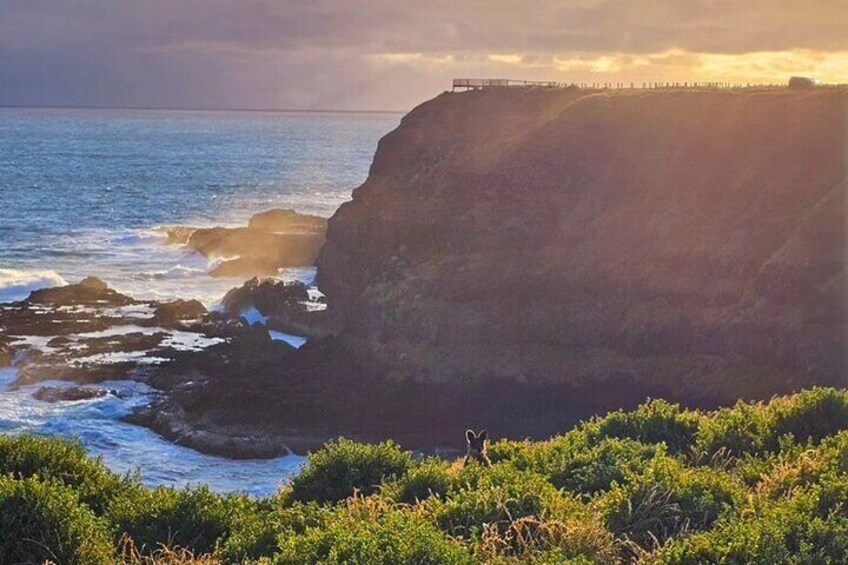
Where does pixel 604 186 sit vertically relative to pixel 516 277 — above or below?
above

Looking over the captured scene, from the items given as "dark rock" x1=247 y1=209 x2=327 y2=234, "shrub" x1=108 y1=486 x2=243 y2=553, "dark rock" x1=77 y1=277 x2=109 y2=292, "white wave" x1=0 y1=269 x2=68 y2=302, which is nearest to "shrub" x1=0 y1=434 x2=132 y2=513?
"shrub" x1=108 y1=486 x2=243 y2=553

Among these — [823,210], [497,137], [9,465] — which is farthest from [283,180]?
[9,465]

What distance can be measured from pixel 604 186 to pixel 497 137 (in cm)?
1043

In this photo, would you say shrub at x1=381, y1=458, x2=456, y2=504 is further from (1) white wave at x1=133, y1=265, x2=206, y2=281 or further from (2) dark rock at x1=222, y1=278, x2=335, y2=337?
(1) white wave at x1=133, y1=265, x2=206, y2=281

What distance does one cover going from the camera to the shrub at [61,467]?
12.4 metres

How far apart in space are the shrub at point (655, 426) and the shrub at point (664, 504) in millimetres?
3875

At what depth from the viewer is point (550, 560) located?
26.7ft

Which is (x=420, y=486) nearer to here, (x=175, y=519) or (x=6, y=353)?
(x=175, y=519)

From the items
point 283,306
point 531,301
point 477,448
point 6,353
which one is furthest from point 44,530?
point 283,306

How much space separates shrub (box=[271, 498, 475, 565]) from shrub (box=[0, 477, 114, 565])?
74.8 inches

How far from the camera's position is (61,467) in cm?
1273

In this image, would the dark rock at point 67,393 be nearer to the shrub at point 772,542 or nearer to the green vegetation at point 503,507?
the green vegetation at point 503,507

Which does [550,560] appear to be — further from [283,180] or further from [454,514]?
[283,180]

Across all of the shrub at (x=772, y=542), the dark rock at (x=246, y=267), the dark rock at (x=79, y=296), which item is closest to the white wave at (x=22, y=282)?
the dark rock at (x=79, y=296)
